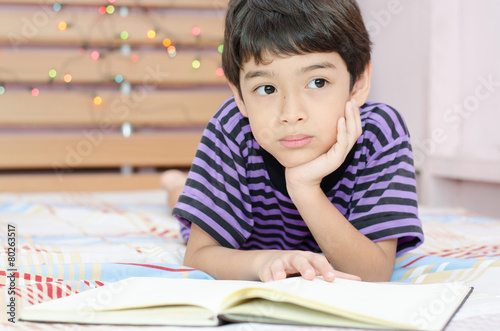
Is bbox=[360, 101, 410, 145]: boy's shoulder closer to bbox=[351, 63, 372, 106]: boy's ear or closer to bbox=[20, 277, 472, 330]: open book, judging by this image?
bbox=[351, 63, 372, 106]: boy's ear

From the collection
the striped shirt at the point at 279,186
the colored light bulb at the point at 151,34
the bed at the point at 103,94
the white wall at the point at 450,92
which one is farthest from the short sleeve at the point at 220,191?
the colored light bulb at the point at 151,34

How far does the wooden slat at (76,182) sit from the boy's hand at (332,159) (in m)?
2.00

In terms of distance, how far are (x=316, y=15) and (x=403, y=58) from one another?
179 centimetres

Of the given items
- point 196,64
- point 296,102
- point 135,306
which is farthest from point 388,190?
point 196,64

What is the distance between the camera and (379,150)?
2.96 feet

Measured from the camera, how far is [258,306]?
1.75 ft

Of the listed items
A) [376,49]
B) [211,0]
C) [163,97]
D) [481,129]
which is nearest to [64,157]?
[163,97]

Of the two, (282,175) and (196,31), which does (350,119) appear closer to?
(282,175)

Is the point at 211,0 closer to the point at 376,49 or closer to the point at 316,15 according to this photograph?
the point at 376,49

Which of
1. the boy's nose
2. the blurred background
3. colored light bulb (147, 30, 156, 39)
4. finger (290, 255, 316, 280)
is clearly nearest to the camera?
finger (290, 255, 316, 280)

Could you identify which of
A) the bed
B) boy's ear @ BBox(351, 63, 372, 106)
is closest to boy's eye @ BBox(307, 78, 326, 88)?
boy's ear @ BBox(351, 63, 372, 106)

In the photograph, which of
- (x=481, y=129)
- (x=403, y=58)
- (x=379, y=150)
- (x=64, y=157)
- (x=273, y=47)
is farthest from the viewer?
(x=64, y=157)

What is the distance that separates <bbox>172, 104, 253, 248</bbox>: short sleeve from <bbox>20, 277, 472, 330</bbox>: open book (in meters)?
0.32

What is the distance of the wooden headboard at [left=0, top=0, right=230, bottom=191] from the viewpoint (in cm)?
268
